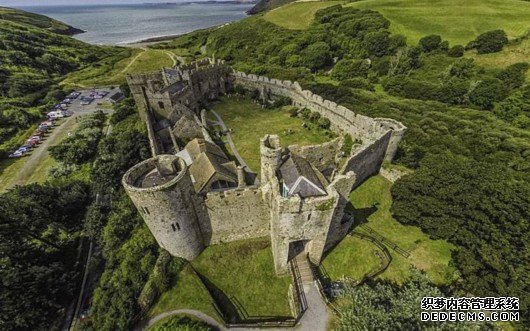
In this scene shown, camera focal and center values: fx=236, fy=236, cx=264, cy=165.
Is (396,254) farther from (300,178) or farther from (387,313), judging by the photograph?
(300,178)

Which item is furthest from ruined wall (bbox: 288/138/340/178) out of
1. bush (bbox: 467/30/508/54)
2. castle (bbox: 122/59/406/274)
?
bush (bbox: 467/30/508/54)

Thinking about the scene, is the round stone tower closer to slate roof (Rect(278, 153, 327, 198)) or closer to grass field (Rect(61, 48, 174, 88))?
slate roof (Rect(278, 153, 327, 198))

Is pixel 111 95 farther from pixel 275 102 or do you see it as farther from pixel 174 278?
pixel 174 278

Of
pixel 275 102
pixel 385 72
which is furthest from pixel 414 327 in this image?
pixel 385 72

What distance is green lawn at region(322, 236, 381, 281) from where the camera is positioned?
21562 millimetres

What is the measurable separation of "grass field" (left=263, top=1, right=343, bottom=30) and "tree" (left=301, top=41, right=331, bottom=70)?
32725 millimetres

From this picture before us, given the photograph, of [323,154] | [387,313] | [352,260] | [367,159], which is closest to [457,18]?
[367,159]

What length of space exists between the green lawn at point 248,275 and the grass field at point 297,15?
103m

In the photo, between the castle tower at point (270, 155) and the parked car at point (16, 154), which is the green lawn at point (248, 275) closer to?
the castle tower at point (270, 155)

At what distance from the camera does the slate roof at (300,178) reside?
19797 millimetres

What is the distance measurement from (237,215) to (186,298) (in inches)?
328

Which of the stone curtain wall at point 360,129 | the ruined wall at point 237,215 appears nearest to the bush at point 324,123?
the stone curtain wall at point 360,129

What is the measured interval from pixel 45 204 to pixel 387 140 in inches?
1796

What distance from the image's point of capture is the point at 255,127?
48000 mm
